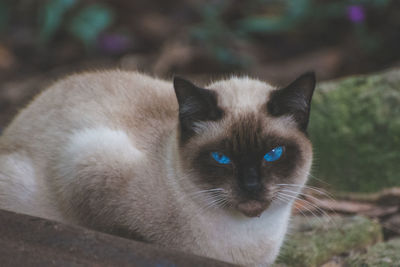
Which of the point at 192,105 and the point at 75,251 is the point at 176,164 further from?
the point at 75,251

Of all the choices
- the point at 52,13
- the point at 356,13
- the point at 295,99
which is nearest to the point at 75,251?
the point at 295,99

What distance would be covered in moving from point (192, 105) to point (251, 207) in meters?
0.49

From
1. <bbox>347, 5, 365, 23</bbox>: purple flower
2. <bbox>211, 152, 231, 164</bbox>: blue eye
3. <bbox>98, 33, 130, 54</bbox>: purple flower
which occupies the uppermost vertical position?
<bbox>211, 152, 231, 164</bbox>: blue eye

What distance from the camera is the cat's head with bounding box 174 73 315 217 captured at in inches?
94.0

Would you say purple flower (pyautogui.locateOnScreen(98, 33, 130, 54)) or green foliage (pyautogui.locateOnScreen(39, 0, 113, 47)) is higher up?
green foliage (pyautogui.locateOnScreen(39, 0, 113, 47))

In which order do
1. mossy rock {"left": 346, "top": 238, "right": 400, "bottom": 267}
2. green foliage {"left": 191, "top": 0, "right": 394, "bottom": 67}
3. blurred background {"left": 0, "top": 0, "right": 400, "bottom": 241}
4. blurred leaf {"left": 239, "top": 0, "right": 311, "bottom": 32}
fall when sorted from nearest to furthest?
1. mossy rock {"left": 346, "top": 238, "right": 400, "bottom": 267}
2. green foliage {"left": 191, "top": 0, "right": 394, "bottom": 67}
3. blurred background {"left": 0, "top": 0, "right": 400, "bottom": 241}
4. blurred leaf {"left": 239, "top": 0, "right": 311, "bottom": 32}

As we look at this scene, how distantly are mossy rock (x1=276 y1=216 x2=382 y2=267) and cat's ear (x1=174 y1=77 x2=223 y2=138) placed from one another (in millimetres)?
1015

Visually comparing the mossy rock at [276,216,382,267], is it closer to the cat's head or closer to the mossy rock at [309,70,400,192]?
the mossy rock at [309,70,400,192]

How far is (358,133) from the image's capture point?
3910 millimetres

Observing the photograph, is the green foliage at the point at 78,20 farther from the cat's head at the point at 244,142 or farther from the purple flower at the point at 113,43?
the cat's head at the point at 244,142

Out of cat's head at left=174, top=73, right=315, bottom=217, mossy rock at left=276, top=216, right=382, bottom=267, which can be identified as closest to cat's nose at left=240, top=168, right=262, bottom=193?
cat's head at left=174, top=73, right=315, bottom=217

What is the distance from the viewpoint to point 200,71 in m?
6.33

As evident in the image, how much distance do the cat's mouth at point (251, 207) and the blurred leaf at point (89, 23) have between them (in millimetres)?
4423

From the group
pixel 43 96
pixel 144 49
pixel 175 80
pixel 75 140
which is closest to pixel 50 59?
pixel 144 49
